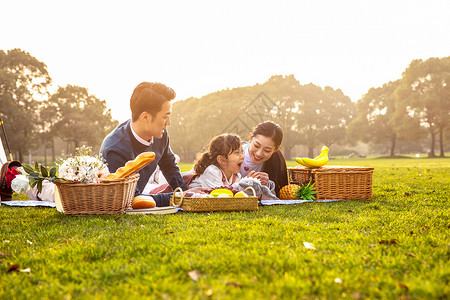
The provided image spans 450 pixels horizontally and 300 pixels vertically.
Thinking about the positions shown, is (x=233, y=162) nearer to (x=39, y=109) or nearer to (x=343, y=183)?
(x=343, y=183)

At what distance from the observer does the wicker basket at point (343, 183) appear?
6.30 meters

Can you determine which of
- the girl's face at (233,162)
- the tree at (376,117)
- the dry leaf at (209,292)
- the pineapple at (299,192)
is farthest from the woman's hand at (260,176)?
the tree at (376,117)

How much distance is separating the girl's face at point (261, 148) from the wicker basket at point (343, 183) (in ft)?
3.03

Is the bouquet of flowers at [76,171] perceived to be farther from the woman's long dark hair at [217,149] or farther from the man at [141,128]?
the woman's long dark hair at [217,149]

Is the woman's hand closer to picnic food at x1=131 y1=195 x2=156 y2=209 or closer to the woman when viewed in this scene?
the woman

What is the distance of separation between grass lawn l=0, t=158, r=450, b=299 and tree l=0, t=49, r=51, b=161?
25867 mm

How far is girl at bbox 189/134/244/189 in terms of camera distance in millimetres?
6211

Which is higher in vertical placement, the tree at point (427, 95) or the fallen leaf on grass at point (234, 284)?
the tree at point (427, 95)

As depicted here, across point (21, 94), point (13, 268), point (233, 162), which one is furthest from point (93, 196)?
point (21, 94)

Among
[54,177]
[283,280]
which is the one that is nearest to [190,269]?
[283,280]

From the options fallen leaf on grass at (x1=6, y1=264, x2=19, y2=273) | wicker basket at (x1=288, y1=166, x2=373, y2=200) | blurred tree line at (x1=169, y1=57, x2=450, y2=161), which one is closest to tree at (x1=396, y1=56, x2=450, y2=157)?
blurred tree line at (x1=169, y1=57, x2=450, y2=161)

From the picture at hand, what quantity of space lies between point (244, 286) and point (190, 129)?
38939mm

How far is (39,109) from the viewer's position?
3092 cm

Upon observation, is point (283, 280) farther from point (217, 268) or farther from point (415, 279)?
point (415, 279)
